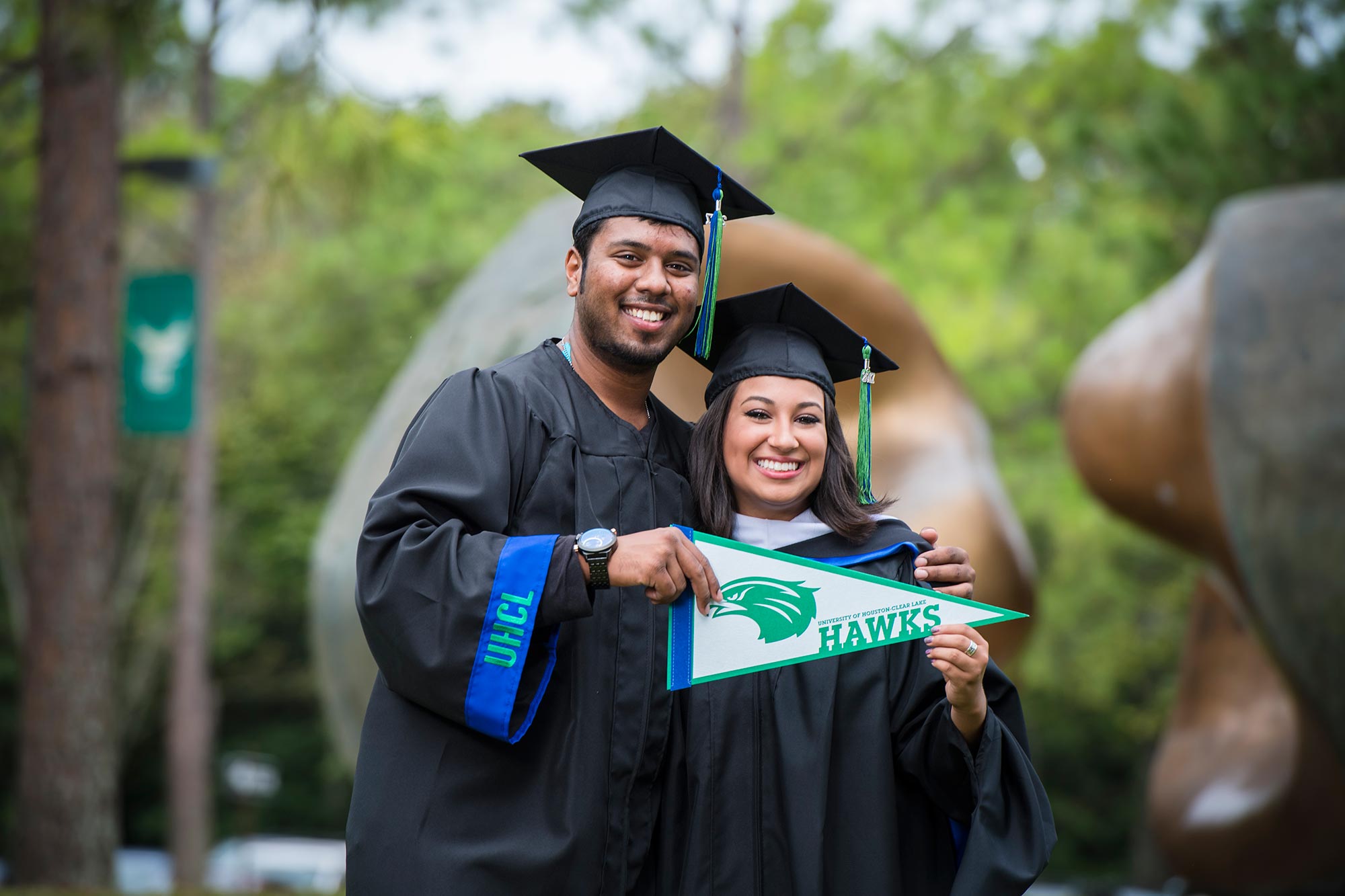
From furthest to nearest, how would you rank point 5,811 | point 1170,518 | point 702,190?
point 5,811, point 1170,518, point 702,190

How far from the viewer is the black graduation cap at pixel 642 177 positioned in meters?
2.62

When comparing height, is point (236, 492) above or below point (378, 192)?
below

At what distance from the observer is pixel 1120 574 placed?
1623 cm

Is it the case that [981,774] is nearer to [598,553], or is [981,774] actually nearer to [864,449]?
[864,449]

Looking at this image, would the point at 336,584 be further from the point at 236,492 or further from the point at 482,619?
the point at 236,492

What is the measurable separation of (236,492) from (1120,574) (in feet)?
34.7

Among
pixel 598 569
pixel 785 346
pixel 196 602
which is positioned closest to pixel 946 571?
pixel 785 346

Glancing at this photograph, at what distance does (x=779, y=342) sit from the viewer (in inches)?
108

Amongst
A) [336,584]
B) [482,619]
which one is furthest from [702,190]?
[336,584]

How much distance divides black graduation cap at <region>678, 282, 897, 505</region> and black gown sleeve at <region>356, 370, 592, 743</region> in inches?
23.8

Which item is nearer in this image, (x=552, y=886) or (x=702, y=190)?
(x=552, y=886)

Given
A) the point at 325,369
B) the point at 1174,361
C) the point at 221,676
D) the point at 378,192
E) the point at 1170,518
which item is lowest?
the point at 221,676

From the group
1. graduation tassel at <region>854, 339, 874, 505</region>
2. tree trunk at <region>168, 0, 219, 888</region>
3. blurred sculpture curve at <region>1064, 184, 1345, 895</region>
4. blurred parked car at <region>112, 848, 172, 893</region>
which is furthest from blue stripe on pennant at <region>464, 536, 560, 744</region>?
blurred parked car at <region>112, 848, 172, 893</region>

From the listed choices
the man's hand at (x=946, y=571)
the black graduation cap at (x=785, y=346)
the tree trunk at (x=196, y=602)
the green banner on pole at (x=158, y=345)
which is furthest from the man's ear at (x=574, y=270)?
the tree trunk at (x=196, y=602)
